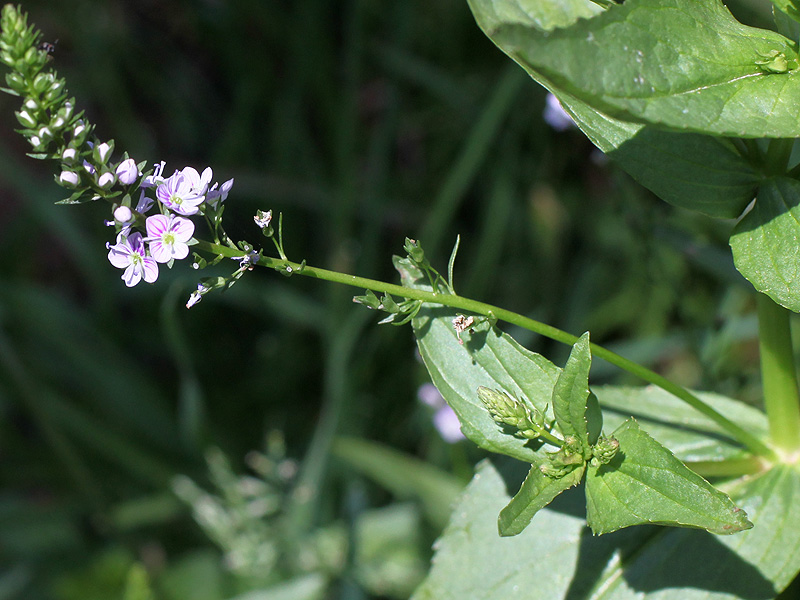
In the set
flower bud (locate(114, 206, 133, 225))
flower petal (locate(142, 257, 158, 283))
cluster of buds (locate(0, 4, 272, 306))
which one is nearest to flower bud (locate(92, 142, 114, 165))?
cluster of buds (locate(0, 4, 272, 306))

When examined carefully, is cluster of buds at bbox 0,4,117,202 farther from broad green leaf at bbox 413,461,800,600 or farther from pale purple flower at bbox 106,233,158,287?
broad green leaf at bbox 413,461,800,600

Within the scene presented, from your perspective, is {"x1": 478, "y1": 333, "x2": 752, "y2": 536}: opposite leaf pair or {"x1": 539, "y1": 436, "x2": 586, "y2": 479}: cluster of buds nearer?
{"x1": 478, "y1": 333, "x2": 752, "y2": 536}: opposite leaf pair

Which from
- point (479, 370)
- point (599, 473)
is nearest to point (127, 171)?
point (479, 370)

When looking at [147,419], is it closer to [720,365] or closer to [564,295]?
[564,295]

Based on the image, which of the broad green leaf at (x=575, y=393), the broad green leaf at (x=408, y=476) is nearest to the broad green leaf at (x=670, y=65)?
the broad green leaf at (x=575, y=393)

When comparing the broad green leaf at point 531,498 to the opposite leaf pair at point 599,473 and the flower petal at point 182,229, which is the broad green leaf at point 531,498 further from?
the flower petal at point 182,229

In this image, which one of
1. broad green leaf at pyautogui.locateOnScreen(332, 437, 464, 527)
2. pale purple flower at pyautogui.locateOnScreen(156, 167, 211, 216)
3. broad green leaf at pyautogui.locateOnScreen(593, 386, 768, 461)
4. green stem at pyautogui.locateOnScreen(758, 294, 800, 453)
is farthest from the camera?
broad green leaf at pyautogui.locateOnScreen(332, 437, 464, 527)

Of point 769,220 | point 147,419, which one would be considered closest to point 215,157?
point 147,419
